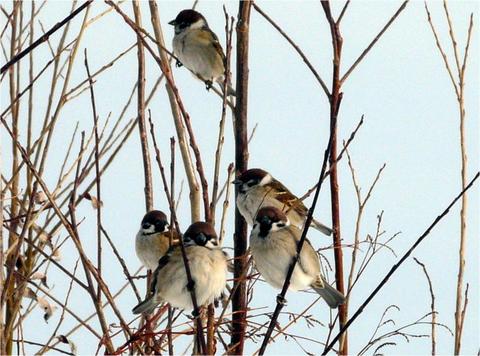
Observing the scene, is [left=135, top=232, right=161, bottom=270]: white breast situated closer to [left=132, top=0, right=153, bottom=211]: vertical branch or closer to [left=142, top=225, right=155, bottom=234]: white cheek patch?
[left=142, top=225, right=155, bottom=234]: white cheek patch

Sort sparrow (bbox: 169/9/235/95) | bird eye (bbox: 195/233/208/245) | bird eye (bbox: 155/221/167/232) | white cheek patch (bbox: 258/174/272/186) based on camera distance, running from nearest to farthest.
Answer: bird eye (bbox: 195/233/208/245) → bird eye (bbox: 155/221/167/232) → white cheek patch (bbox: 258/174/272/186) → sparrow (bbox: 169/9/235/95)

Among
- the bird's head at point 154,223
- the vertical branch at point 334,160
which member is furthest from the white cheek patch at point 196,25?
the vertical branch at point 334,160

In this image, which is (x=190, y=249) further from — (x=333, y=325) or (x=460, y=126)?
(x=460, y=126)

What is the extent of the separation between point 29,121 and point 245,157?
2.80ft

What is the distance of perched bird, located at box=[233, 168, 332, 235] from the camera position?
156 inches

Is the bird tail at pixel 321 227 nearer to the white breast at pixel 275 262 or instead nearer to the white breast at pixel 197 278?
the white breast at pixel 275 262

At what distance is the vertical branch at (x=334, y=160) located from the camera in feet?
6.30

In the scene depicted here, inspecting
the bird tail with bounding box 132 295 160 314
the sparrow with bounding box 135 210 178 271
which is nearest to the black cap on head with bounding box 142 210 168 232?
the sparrow with bounding box 135 210 178 271

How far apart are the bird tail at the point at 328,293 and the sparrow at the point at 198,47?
96.0 inches

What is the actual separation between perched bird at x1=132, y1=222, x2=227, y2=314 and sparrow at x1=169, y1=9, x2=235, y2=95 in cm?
245

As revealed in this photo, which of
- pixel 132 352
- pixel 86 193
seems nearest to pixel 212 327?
pixel 132 352

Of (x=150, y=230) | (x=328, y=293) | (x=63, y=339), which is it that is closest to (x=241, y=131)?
(x=328, y=293)

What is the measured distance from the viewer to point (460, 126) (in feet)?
8.21

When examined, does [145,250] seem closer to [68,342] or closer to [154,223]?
[154,223]
